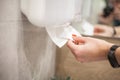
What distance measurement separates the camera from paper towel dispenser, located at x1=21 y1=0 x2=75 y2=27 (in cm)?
70

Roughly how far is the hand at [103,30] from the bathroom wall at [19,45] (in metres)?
0.30

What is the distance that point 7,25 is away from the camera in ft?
2.45

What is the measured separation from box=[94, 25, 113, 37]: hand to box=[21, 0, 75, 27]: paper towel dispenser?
0.35 metres

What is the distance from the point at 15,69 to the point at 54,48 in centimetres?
31

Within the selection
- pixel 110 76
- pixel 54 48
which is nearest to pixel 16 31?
pixel 54 48

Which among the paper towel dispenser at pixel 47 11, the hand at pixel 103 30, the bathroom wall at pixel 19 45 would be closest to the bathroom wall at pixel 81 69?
the hand at pixel 103 30

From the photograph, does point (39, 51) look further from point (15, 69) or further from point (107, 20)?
point (107, 20)

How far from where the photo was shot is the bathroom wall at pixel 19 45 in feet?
2.44

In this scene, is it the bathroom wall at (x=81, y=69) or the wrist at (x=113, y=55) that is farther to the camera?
the bathroom wall at (x=81, y=69)

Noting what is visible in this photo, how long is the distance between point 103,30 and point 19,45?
1.60 ft

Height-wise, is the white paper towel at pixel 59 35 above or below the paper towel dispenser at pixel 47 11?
below

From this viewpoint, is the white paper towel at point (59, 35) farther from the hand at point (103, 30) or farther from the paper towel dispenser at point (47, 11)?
the hand at point (103, 30)

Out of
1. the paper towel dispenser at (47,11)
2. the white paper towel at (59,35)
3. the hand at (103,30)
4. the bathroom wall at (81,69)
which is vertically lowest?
the bathroom wall at (81,69)

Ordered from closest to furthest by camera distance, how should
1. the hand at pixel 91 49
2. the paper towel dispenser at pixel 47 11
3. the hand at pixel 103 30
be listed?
the paper towel dispenser at pixel 47 11 < the hand at pixel 91 49 < the hand at pixel 103 30
